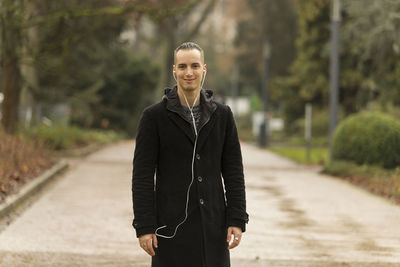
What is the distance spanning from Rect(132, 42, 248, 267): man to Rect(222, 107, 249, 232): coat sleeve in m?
0.10

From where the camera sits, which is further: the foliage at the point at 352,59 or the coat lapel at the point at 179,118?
the foliage at the point at 352,59

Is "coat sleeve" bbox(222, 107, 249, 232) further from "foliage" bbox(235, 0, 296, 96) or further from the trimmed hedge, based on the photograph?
"foliage" bbox(235, 0, 296, 96)

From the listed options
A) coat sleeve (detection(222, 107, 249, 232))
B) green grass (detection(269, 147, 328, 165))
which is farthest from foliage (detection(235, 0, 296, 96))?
coat sleeve (detection(222, 107, 249, 232))

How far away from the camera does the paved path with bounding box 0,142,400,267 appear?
26.1ft

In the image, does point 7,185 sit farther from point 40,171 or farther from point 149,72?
point 149,72

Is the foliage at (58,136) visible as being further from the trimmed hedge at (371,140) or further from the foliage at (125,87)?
the foliage at (125,87)

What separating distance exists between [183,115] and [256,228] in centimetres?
589

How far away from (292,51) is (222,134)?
51.1 metres

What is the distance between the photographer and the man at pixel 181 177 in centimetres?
439

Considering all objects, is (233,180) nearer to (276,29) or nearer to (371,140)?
(371,140)

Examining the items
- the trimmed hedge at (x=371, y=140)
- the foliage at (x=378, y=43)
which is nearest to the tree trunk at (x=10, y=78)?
the trimmed hedge at (x=371, y=140)

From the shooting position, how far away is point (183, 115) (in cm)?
442

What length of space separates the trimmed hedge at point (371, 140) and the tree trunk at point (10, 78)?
7779 mm

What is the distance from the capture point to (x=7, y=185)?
12156 millimetres
